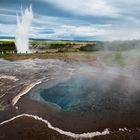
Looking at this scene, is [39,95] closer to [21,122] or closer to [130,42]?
[21,122]

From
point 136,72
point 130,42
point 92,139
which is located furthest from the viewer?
point 130,42

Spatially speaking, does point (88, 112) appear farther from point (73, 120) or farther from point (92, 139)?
point (92, 139)

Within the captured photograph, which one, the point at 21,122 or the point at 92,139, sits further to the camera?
the point at 21,122

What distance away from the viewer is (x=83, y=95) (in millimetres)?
26312

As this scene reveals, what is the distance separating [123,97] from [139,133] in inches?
350

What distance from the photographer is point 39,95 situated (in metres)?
26.0

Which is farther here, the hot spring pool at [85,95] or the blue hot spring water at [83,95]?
the blue hot spring water at [83,95]

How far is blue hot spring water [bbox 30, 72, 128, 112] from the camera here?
22297 millimetres

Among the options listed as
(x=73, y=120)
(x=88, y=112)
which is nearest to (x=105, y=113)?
(x=88, y=112)

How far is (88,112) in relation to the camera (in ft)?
67.3

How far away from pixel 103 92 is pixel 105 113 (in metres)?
7.12

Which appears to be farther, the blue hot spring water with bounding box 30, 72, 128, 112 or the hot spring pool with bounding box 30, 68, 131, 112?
the blue hot spring water with bounding box 30, 72, 128, 112

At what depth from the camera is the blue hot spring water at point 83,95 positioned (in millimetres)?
22297

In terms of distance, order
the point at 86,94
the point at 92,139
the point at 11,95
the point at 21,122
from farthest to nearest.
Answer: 1. the point at 86,94
2. the point at 11,95
3. the point at 21,122
4. the point at 92,139
